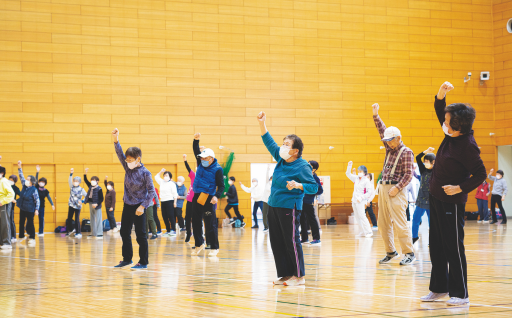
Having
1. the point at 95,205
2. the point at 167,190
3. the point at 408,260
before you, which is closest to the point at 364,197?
the point at 167,190

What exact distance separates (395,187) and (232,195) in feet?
38.9

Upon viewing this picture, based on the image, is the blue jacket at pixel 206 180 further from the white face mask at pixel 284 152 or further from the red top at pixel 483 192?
the red top at pixel 483 192

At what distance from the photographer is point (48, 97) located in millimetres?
17703

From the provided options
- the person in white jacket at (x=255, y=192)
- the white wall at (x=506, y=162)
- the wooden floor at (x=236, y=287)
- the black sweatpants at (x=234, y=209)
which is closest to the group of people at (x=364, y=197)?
the wooden floor at (x=236, y=287)

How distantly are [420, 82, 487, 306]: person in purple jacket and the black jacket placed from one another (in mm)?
14038

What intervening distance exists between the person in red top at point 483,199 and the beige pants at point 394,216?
12585 mm

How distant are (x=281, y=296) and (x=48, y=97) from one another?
49.4 feet

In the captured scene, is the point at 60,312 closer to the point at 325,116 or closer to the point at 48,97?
the point at 48,97

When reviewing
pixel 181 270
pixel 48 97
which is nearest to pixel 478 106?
pixel 48 97

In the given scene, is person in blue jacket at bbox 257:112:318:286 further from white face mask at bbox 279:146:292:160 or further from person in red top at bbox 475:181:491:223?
person in red top at bbox 475:181:491:223

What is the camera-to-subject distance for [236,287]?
5332mm

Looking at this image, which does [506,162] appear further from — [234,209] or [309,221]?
[309,221]

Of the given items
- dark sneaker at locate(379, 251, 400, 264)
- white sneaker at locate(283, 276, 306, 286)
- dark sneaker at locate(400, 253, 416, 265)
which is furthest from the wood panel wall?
white sneaker at locate(283, 276, 306, 286)

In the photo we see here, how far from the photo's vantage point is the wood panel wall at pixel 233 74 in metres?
17.7
